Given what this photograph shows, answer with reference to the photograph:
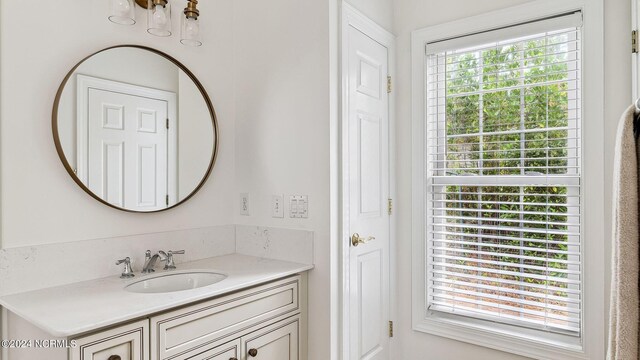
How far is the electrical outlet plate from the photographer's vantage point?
1.96 m

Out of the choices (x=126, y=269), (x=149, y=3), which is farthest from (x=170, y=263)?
(x=149, y=3)

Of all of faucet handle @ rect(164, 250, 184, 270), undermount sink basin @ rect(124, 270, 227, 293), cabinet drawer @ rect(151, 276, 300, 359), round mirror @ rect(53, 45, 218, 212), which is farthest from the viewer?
faucet handle @ rect(164, 250, 184, 270)

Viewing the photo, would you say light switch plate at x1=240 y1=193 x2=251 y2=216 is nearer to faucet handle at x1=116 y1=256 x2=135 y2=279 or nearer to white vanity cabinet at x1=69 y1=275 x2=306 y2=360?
white vanity cabinet at x1=69 y1=275 x2=306 y2=360

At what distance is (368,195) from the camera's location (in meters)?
2.18

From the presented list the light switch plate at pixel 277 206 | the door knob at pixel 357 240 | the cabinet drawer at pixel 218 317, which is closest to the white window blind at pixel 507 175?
the door knob at pixel 357 240

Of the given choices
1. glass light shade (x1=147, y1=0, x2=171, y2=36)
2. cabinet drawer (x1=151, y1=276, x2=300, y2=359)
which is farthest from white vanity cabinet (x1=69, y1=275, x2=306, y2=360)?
glass light shade (x1=147, y1=0, x2=171, y2=36)

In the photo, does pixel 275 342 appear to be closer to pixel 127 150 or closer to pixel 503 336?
pixel 127 150

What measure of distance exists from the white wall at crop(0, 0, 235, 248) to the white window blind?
1644 mm

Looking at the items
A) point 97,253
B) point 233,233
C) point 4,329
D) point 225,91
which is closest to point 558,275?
point 233,233

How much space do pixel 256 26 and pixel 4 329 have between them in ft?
5.88

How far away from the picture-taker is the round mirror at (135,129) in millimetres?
1607

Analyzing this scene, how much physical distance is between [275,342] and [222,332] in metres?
0.33

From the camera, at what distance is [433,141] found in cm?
236

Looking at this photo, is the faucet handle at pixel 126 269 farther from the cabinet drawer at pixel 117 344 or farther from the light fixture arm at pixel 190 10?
the light fixture arm at pixel 190 10
